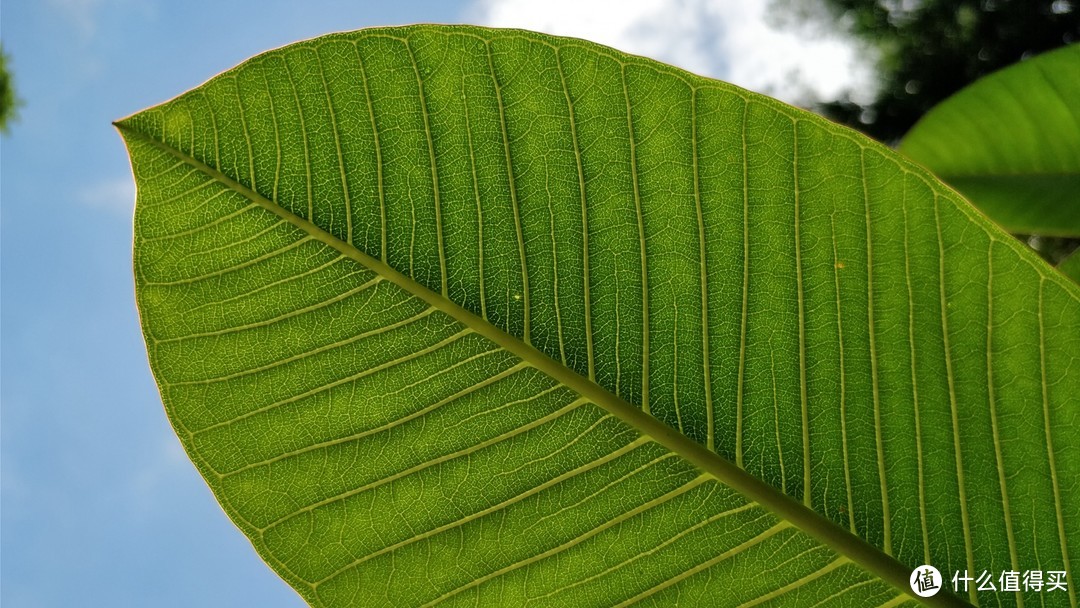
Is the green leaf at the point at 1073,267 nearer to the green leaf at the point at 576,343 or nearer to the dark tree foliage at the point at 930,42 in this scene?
the green leaf at the point at 576,343

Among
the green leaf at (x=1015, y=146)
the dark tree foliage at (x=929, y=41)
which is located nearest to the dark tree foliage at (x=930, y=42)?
the dark tree foliage at (x=929, y=41)

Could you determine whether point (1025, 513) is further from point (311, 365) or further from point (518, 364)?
point (311, 365)

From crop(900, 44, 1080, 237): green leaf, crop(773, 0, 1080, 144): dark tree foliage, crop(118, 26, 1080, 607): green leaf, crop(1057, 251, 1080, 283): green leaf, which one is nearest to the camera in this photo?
crop(118, 26, 1080, 607): green leaf

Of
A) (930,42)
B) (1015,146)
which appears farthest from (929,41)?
(1015,146)

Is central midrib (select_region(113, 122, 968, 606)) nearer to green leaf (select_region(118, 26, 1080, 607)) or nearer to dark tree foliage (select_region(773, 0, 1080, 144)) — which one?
green leaf (select_region(118, 26, 1080, 607))

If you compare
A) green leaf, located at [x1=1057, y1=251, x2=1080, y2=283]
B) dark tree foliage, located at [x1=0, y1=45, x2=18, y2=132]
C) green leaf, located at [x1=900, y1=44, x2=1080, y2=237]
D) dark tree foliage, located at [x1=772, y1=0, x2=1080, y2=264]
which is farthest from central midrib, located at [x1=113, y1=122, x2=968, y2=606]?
dark tree foliage, located at [x1=0, y1=45, x2=18, y2=132]
